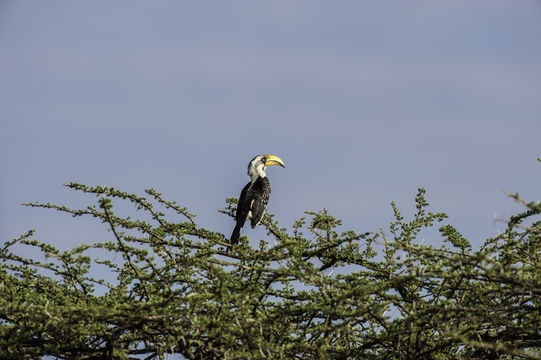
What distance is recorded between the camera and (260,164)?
1102cm

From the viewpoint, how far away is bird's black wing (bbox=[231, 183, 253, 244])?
8.56 m

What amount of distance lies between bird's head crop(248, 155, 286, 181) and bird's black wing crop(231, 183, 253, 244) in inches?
41.2

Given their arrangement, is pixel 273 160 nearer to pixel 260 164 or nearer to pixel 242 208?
pixel 260 164

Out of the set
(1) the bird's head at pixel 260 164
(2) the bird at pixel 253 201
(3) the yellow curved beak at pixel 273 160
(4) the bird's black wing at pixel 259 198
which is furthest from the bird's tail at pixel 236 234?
(3) the yellow curved beak at pixel 273 160

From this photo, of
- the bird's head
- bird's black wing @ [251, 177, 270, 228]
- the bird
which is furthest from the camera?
the bird's head

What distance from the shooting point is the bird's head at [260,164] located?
10.8m

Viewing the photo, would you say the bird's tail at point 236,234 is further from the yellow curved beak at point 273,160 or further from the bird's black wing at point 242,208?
the yellow curved beak at point 273,160

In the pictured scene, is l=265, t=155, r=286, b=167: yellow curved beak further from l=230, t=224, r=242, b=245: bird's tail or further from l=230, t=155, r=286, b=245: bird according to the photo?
l=230, t=224, r=242, b=245: bird's tail

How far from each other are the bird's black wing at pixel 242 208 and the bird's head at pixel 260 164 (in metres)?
1.05

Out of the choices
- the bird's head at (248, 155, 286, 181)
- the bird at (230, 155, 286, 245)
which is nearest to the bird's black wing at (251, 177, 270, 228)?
the bird at (230, 155, 286, 245)

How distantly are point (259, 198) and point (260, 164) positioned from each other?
5.55 ft

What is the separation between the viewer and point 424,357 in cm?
571

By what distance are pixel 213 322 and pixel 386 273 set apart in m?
2.66

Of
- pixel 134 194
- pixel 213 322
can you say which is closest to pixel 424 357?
pixel 213 322
